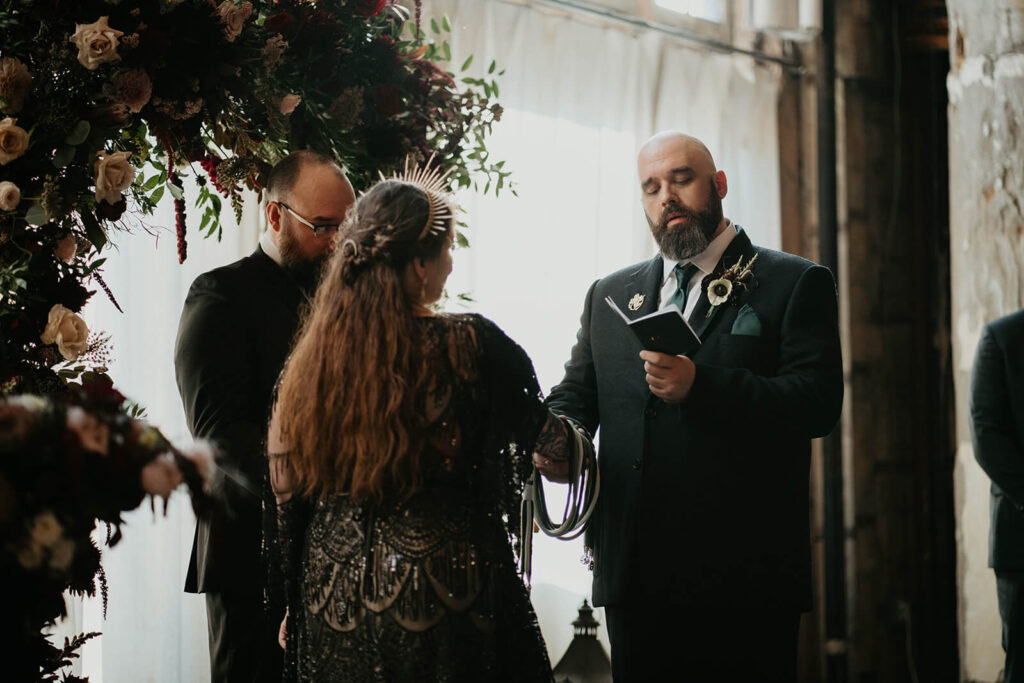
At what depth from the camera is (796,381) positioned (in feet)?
8.52

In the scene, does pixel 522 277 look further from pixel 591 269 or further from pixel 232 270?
pixel 232 270

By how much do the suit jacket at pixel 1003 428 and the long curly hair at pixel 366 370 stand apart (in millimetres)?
2274

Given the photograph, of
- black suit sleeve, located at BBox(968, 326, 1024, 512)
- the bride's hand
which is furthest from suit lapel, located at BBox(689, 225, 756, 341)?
black suit sleeve, located at BBox(968, 326, 1024, 512)

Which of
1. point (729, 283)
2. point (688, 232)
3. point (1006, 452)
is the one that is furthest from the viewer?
point (1006, 452)

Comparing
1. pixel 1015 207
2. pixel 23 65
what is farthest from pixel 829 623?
pixel 23 65

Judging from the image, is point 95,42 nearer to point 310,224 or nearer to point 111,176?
point 111,176

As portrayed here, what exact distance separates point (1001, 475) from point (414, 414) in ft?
7.63

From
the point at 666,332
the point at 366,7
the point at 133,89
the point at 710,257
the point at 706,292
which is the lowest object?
the point at 666,332

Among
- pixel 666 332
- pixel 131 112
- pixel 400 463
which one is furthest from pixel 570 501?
pixel 131 112

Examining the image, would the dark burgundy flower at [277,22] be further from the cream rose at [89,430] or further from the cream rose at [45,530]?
the cream rose at [45,530]

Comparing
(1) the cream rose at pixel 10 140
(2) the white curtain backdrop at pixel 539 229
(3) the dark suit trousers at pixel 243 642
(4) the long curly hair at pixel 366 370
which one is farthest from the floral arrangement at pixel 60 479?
(2) the white curtain backdrop at pixel 539 229

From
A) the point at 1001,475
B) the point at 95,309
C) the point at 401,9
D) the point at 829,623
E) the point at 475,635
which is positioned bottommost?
the point at 829,623

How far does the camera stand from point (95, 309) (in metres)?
3.10

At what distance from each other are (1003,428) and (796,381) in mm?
1267
